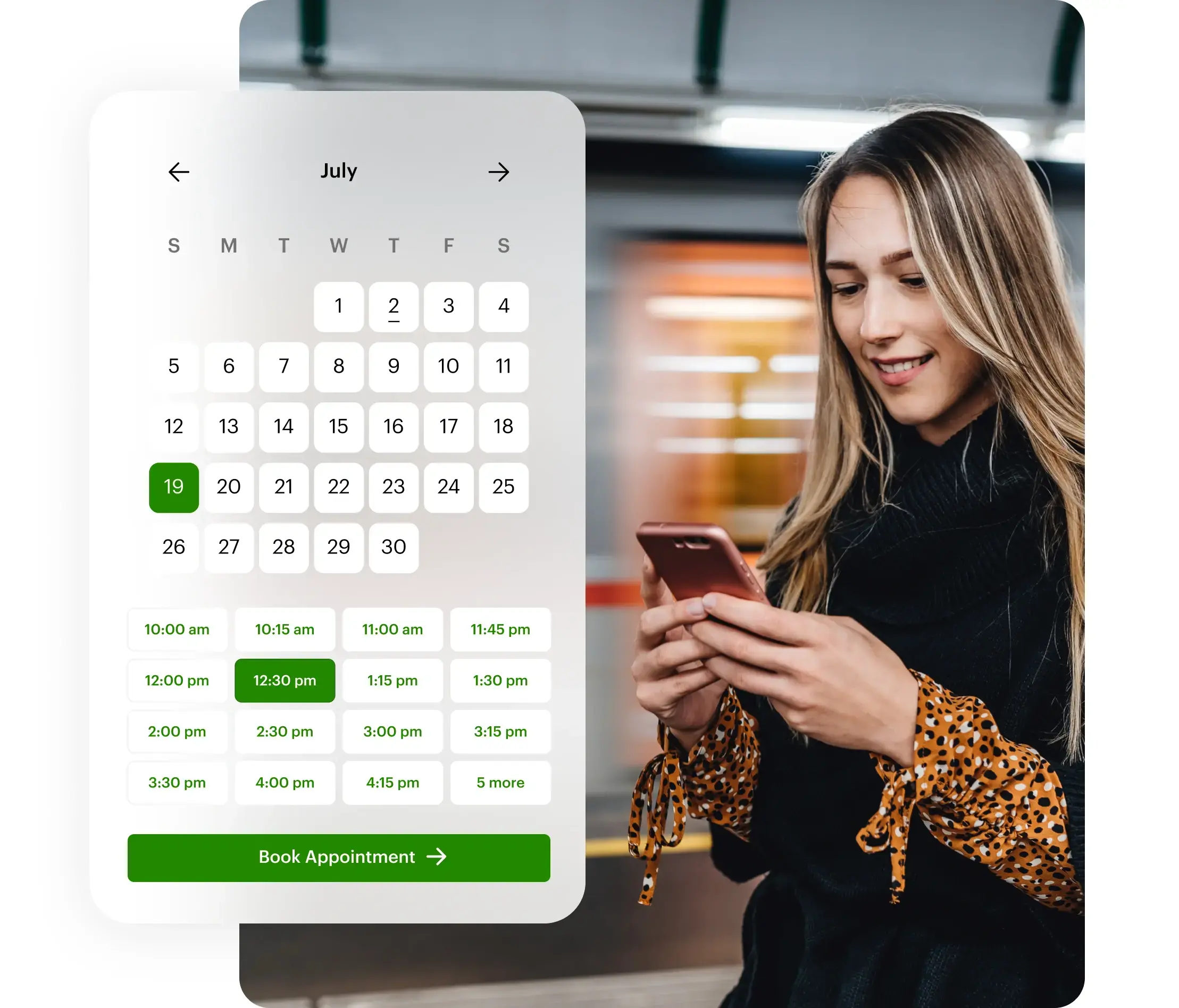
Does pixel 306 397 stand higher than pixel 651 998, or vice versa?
pixel 306 397

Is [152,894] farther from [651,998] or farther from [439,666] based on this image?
[651,998]

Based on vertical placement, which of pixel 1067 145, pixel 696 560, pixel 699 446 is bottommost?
pixel 696 560

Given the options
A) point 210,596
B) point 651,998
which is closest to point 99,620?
point 210,596

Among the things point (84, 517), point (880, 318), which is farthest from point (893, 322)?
point (84, 517)

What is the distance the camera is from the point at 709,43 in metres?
0.94

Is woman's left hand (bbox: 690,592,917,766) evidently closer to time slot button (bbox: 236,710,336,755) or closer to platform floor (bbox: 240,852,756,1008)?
platform floor (bbox: 240,852,756,1008)

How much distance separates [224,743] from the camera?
935 mm

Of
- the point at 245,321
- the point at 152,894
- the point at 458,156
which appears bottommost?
the point at 152,894

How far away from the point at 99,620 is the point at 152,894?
0.91 feet

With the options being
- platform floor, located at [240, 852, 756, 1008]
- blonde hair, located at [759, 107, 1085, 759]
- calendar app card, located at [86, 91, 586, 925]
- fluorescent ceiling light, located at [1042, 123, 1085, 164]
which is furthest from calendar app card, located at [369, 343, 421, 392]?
fluorescent ceiling light, located at [1042, 123, 1085, 164]

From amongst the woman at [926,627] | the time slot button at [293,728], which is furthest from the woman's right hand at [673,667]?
the time slot button at [293,728]

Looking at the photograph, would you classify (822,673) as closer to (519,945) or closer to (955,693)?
(955,693)

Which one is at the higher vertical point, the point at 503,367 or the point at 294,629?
the point at 503,367

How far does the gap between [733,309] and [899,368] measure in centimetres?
17
